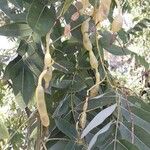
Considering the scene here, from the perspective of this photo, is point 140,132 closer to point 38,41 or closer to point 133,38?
point 38,41

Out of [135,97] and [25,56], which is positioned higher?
[25,56]

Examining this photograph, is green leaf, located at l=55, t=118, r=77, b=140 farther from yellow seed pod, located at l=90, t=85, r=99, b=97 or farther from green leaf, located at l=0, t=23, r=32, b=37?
green leaf, located at l=0, t=23, r=32, b=37


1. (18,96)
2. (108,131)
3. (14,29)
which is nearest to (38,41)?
(14,29)

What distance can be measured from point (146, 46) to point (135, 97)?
107 inches

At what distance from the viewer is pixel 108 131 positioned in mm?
807

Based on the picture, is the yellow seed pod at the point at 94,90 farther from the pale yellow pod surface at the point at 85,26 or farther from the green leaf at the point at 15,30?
the green leaf at the point at 15,30

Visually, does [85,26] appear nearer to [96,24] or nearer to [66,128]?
[96,24]

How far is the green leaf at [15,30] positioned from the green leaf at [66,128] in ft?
0.72

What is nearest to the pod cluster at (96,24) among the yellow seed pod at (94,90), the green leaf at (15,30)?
the yellow seed pod at (94,90)

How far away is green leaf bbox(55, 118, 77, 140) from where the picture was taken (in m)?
0.93

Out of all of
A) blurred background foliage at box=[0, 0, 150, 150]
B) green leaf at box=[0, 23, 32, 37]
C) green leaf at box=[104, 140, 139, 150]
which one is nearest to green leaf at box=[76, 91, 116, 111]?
blurred background foliage at box=[0, 0, 150, 150]

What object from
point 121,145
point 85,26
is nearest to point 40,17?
point 85,26

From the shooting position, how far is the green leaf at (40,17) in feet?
2.89

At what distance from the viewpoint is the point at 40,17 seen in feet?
2.93
